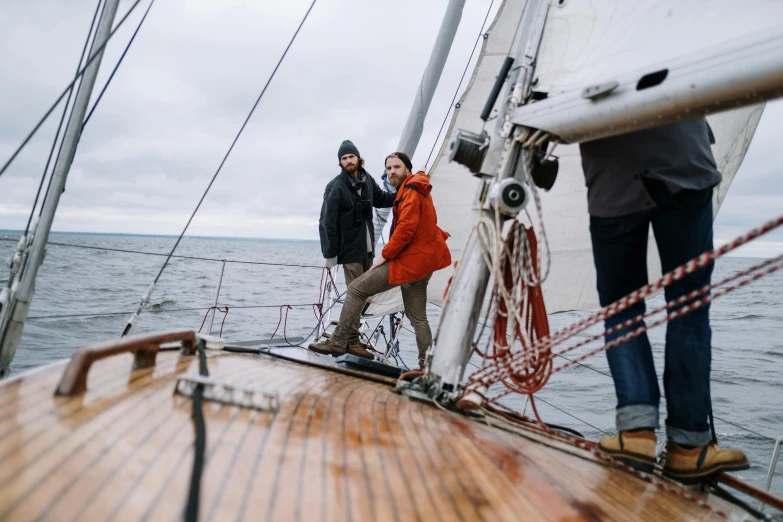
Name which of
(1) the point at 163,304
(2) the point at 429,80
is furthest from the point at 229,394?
(1) the point at 163,304

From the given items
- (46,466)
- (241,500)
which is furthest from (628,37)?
(46,466)

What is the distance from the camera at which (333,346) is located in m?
3.60

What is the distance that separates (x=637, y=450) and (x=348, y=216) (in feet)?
9.60

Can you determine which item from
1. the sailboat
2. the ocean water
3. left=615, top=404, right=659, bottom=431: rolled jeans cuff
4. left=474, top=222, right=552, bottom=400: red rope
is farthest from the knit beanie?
left=615, top=404, right=659, bottom=431: rolled jeans cuff

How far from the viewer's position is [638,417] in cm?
191

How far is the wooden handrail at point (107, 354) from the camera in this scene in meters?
1.39

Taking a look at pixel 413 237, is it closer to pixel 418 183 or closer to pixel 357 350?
pixel 418 183

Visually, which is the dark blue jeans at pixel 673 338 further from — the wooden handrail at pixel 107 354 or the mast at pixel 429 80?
the mast at pixel 429 80

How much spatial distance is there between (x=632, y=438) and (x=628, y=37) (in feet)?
5.80

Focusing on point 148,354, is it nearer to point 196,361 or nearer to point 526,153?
point 196,361

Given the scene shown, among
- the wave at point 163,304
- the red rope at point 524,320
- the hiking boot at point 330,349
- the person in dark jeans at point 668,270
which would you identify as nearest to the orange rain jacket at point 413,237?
the hiking boot at point 330,349

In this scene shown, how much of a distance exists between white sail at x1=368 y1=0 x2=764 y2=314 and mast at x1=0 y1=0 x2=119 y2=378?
1.84 metres

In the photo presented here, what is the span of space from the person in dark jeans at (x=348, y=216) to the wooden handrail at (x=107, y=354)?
7.70 ft

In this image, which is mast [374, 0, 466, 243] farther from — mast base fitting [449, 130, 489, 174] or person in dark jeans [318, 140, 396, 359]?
mast base fitting [449, 130, 489, 174]
